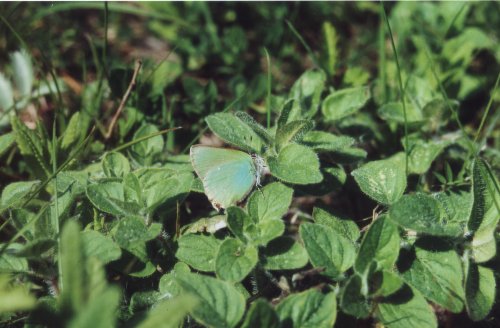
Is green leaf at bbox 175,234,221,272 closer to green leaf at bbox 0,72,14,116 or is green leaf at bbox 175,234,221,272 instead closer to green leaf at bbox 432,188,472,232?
green leaf at bbox 432,188,472,232

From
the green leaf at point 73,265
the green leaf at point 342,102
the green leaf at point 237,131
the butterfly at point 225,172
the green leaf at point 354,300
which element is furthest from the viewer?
the green leaf at point 342,102

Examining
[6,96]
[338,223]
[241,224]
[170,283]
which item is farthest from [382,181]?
[6,96]

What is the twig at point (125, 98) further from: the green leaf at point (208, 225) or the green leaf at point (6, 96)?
the green leaf at point (208, 225)

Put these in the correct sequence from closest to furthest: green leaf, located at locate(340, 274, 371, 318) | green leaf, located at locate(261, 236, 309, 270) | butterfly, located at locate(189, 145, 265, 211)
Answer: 1. green leaf, located at locate(340, 274, 371, 318)
2. green leaf, located at locate(261, 236, 309, 270)
3. butterfly, located at locate(189, 145, 265, 211)

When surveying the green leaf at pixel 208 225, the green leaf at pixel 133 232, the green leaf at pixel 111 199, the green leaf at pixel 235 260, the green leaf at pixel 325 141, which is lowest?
the green leaf at pixel 208 225

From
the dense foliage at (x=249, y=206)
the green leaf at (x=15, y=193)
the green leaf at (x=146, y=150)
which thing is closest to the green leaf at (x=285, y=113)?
the dense foliage at (x=249, y=206)

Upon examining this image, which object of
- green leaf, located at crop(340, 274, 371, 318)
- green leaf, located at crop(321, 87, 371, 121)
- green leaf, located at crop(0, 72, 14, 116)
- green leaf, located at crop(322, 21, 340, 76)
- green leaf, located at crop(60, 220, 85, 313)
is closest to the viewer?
green leaf, located at crop(60, 220, 85, 313)

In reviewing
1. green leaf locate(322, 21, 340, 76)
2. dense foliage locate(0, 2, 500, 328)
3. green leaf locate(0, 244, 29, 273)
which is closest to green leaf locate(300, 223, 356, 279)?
dense foliage locate(0, 2, 500, 328)
